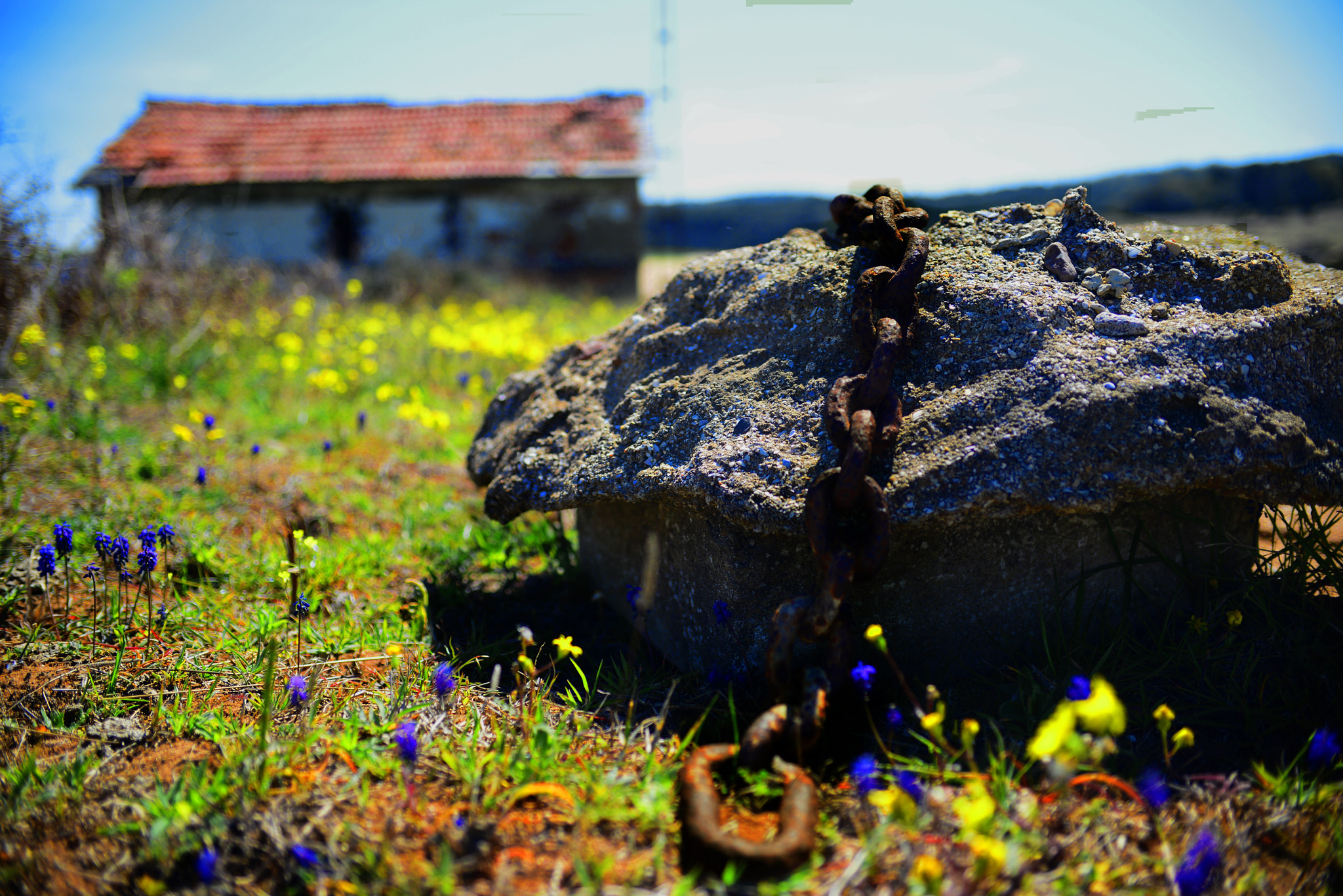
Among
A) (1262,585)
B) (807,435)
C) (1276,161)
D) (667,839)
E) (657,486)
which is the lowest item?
(667,839)

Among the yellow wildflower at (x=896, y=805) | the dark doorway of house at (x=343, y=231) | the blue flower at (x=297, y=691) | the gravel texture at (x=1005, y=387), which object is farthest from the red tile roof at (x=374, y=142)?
the yellow wildflower at (x=896, y=805)

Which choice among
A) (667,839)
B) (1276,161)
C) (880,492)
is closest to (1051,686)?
(880,492)

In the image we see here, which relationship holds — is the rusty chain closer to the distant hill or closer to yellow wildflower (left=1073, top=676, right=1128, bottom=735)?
yellow wildflower (left=1073, top=676, right=1128, bottom=735)

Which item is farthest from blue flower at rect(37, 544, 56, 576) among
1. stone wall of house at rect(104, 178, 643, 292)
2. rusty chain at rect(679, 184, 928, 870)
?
stone wall of house at rect(104, 178, 643, 292)

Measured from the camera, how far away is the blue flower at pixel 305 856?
136cm

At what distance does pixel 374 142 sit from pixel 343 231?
6.83ft

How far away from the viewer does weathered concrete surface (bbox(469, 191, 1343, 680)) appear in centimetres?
177

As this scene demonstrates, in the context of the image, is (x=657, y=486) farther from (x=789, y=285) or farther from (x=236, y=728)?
(x=236, y=728)

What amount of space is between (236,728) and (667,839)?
3.74 feet

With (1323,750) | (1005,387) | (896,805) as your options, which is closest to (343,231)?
(1005,387)

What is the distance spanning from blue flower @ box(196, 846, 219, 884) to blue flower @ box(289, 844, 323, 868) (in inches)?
5.0

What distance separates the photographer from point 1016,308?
1989 millimetres

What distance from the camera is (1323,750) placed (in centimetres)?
154

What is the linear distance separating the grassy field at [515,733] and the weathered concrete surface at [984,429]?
214 mm
